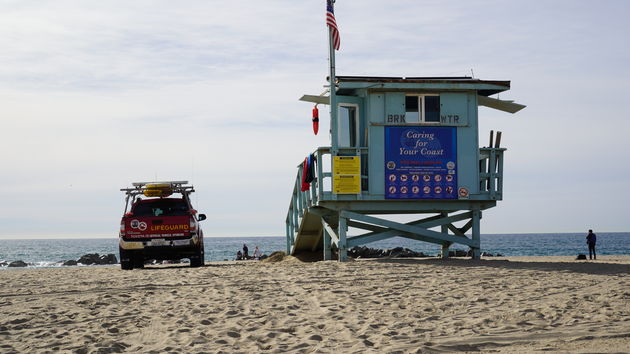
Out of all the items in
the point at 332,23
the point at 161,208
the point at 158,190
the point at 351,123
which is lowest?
the point at 161,208

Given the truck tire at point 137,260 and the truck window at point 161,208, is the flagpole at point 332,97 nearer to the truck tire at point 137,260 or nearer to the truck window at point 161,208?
the truck window at point 161,208

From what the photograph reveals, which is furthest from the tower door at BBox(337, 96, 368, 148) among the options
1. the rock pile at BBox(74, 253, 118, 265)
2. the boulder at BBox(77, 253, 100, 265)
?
the boulder at BBox(77, 253, 100, 265)

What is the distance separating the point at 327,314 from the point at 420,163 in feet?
32.5

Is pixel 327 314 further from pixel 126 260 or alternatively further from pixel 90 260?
pixel 90 260

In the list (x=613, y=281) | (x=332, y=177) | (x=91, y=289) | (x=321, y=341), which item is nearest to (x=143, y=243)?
(x=332, y=177)

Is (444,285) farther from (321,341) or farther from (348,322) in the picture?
(321,341)

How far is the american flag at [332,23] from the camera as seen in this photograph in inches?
750

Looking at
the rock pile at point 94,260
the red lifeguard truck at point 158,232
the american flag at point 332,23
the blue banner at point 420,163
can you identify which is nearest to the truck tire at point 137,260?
the red lifeguard truck at point 158,232

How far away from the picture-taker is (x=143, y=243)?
63.3ft

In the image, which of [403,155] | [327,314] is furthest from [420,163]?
[327,314]

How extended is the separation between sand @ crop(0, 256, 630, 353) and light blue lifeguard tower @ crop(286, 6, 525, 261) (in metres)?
A: 4.63

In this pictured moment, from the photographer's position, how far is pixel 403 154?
1872cm

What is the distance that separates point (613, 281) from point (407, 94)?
25.0 feet

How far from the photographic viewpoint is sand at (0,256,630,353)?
7.71 metres
